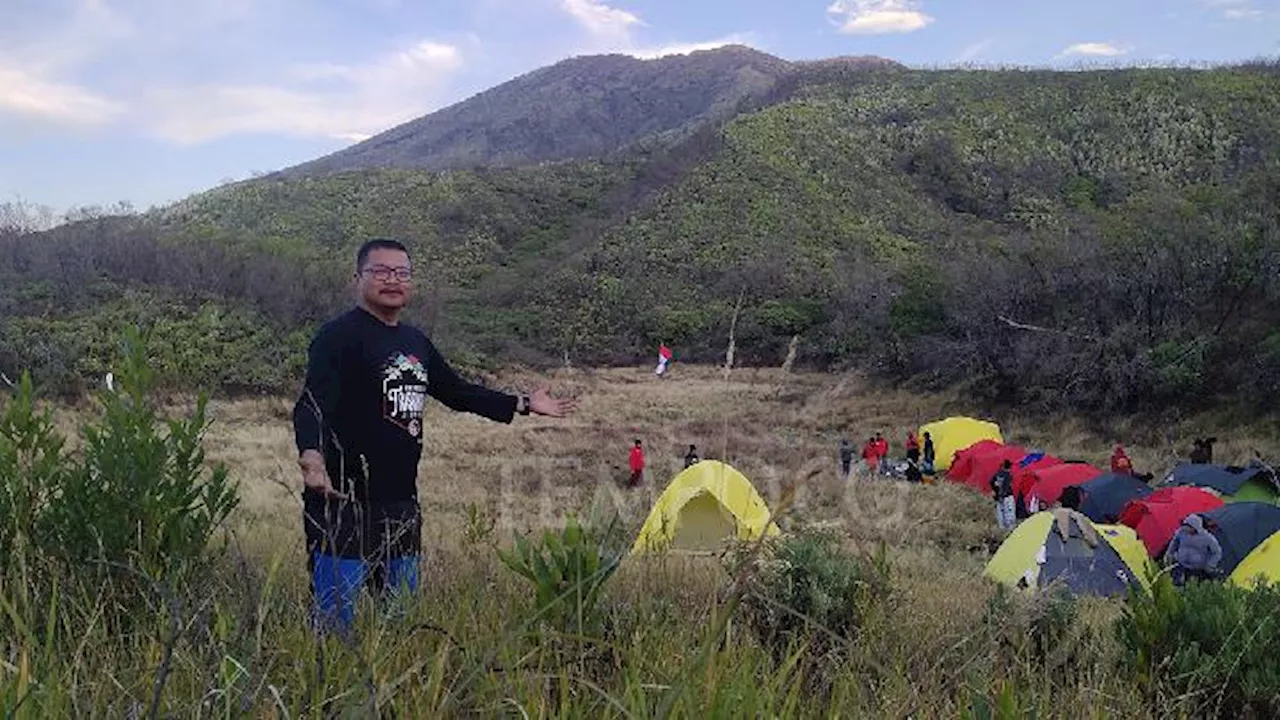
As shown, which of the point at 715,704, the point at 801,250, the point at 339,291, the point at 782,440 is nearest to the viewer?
the point at 715,704

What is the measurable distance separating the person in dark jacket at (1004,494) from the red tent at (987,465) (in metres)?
0.21

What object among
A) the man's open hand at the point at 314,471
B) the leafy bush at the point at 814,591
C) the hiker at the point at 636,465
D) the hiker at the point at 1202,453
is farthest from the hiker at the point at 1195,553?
the man's open hand at the point at 314,471

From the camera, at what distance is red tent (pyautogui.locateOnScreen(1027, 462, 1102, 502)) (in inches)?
527

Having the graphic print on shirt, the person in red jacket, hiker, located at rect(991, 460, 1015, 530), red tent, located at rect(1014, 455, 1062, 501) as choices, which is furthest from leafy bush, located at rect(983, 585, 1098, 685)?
the person in red jacket

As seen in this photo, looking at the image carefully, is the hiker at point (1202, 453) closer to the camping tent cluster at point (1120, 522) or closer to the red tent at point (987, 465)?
the camping tent cluster at point (1120, 522)

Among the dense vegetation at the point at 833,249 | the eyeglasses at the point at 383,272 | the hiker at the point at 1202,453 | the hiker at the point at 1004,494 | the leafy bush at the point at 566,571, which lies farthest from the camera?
the dense vegetation at the point at 833,249

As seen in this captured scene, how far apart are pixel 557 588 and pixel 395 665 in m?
0.39

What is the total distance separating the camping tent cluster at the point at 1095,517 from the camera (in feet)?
30.5

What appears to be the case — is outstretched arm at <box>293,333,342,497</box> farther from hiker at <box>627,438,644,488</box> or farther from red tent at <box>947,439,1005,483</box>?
red tent at <box>947,439,1005,483</box>

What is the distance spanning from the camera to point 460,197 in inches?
2402

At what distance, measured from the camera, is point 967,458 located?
16.9 meters

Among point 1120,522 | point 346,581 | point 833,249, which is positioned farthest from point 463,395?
point 833,249

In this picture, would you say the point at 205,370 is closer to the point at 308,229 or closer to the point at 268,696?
the point at 268,696

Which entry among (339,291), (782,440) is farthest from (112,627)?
(339,291)
